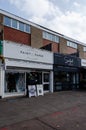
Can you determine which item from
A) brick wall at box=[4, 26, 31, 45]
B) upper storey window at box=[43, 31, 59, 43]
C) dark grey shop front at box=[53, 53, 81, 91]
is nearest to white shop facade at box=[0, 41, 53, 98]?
dark grey shop front at box=[53, 53, 81, 91]

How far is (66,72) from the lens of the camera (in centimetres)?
1970

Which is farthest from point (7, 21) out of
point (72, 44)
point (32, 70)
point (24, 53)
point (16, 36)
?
point (72, 44)

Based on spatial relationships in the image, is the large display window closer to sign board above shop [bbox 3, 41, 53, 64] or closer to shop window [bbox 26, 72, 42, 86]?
shop window [bbox 26, 72, 42, 86]

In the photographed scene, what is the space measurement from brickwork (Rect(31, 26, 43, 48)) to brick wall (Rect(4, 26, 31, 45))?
25.6 inches

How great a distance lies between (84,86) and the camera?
21594 mm

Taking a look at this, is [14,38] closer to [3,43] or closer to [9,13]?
[9,13]

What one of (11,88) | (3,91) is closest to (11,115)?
(3,91)

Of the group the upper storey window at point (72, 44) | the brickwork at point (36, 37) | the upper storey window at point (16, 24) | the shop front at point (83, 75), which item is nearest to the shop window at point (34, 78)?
the brickwork at point (36, 37)

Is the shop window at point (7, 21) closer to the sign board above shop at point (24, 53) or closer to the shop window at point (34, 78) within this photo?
the sign board above shop at point (24, 53)

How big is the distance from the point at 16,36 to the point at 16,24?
4.99 ft

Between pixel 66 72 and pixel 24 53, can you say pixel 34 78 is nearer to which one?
pixel 24 53

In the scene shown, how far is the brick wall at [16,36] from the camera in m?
19.0

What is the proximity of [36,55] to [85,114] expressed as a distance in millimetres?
8343

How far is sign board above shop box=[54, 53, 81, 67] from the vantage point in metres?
18.1
